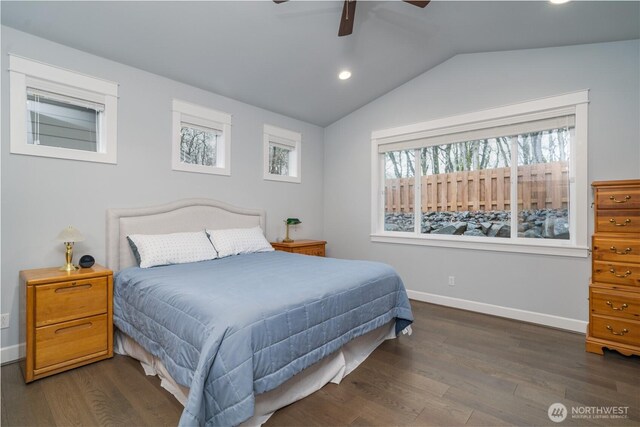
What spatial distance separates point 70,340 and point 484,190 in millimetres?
4304

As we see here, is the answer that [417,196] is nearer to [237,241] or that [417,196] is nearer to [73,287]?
[237,241]

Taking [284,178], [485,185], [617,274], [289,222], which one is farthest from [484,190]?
[284,178]

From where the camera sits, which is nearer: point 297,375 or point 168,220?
point 297,375

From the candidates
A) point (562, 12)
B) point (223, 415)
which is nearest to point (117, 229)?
point (223, 415)

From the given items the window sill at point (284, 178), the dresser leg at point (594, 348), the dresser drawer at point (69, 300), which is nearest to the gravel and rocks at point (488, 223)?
the dresser leg at point (594, 348)

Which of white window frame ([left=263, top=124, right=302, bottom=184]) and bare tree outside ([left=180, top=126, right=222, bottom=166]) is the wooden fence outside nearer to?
white window frame ([left=263, top=124, right=302, bottom=184])

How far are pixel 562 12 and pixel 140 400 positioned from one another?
439 cm

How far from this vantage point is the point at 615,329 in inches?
98.5

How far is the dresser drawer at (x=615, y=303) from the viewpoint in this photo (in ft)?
8.02

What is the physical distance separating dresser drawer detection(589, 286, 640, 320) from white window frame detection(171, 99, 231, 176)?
396 centimetres

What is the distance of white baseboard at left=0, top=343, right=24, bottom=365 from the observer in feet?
7.71

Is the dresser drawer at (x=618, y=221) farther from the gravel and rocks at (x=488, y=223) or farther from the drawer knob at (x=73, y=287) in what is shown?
Answer: the drawer knob at (x=73, y=287)

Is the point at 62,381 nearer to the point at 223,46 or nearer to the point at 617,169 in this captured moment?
the point at 223,46

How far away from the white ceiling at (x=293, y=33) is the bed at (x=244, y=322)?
157 cm
